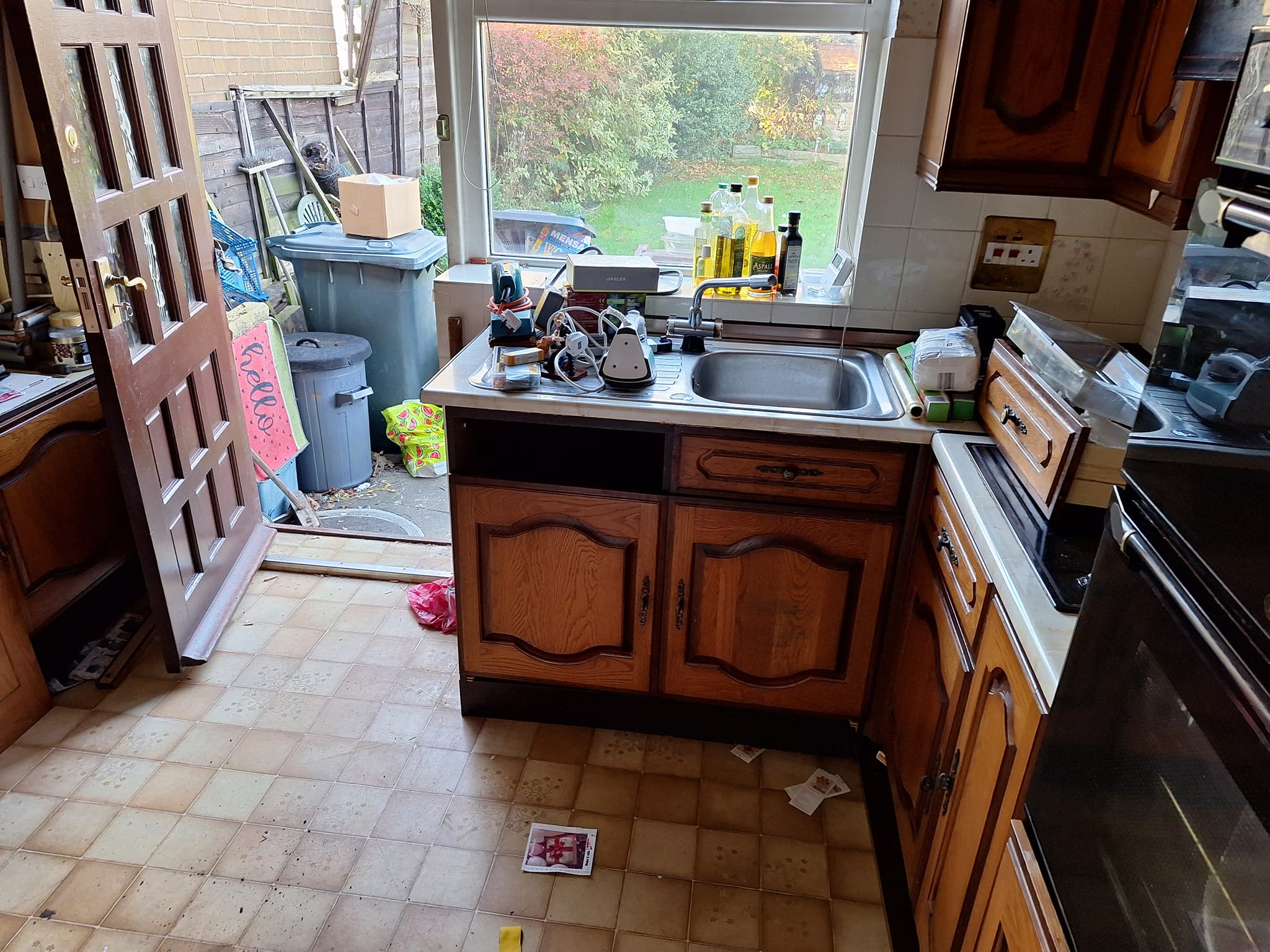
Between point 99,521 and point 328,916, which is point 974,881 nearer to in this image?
point 328,916

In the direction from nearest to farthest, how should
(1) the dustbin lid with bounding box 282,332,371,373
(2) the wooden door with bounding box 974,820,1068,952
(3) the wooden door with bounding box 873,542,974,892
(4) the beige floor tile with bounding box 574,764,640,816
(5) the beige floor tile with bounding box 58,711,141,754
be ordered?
(2) the wooden door with bounding box 974,820,1068,952 < (3) the wooden door with bounding box 873,542,974,892 < (4) the beige floor tile with bounding box 574,764,640,816 < (5) the beige floor tile with bounding box 58,711,141,754 < (1) the dustbin lid with bounding box 282,332,371,373

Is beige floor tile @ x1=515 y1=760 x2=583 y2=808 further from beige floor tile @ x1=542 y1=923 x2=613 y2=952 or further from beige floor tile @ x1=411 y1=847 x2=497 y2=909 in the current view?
beige floor tile @ x1=542 y1=923 x2=613 y2=952

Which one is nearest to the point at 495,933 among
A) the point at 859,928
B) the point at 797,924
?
the point at 797,924

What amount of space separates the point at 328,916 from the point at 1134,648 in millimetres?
1502

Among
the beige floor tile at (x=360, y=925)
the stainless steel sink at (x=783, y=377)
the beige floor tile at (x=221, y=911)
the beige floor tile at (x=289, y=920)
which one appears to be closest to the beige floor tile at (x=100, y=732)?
the beige floor tile at (x=221, y=911)

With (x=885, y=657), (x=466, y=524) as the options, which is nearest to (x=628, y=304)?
(x=466, y=524)

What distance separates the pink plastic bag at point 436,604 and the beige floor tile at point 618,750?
0.60 m

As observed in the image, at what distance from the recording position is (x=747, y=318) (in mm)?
2166

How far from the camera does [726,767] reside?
1.99 meters

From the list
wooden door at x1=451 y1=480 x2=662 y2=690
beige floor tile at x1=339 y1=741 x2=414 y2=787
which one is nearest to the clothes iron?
wooden door at x1=451 y1=480 x2=662 y2=690

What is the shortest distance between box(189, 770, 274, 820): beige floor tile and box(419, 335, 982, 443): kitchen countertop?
0.96m

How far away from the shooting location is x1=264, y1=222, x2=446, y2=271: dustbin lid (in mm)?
3459

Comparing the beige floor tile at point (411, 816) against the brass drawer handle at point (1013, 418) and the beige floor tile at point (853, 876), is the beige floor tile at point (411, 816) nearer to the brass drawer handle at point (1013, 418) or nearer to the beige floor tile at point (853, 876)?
the beige floor tile at point (853, 876)

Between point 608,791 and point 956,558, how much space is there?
3.13 feet
